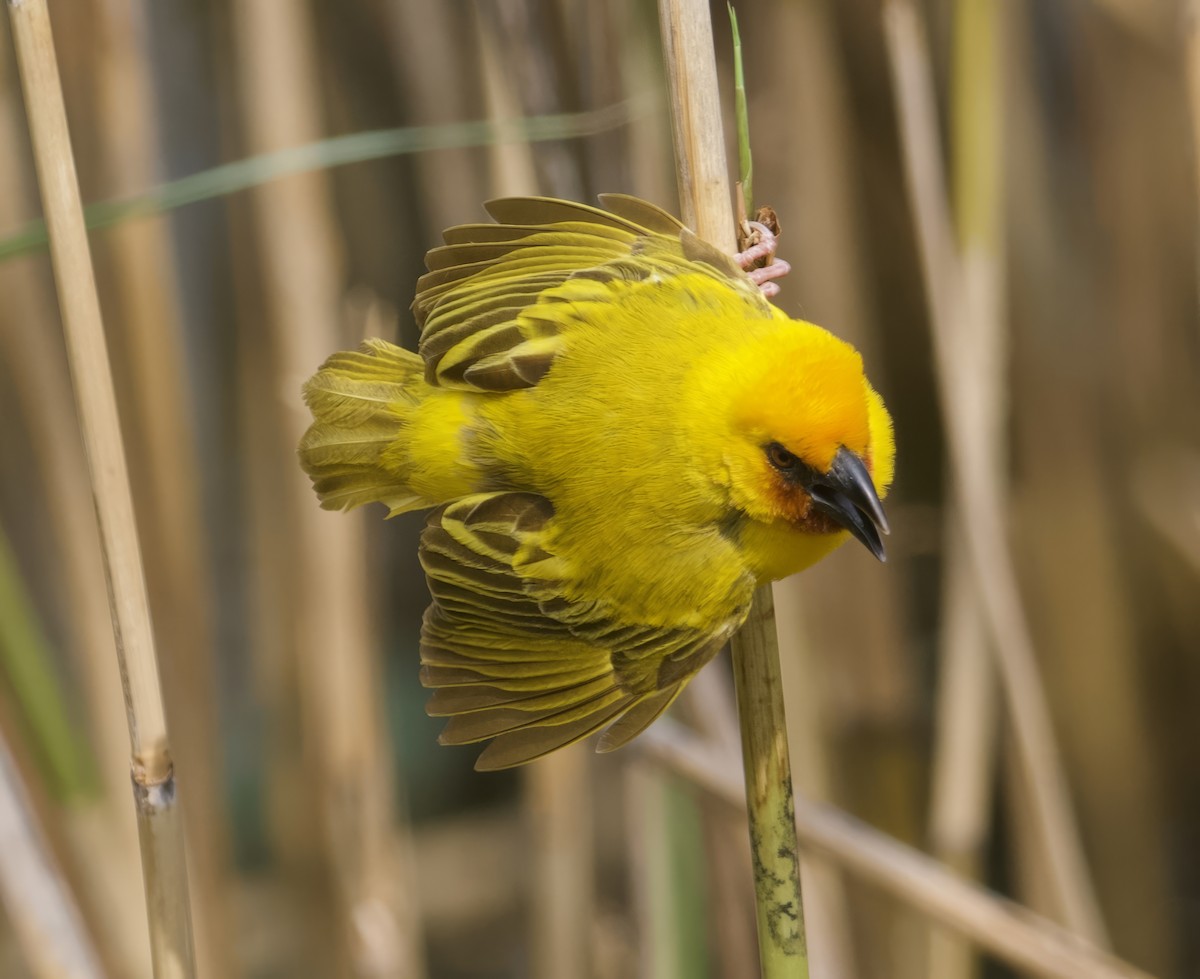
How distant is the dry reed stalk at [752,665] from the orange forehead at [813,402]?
0.45 ft

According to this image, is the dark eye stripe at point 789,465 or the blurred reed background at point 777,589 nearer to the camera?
the dark eye stripe at point 789,465

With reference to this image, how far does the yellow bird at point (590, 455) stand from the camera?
45.0 inches

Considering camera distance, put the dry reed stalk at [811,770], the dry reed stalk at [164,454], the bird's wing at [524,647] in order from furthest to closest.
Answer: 1. the dry reed stalk at [811,770]
2. the dry reed stalk at [164,454]
3. the bird's wing at [524,647]

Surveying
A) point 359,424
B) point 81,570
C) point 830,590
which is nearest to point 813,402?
point 359,424

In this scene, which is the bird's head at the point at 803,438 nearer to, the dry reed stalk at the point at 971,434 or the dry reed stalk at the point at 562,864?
the dry reed stalk at the point at 971,434

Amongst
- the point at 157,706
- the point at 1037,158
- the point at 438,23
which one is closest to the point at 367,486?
the point at 157,706

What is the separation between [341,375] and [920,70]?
0.83 m

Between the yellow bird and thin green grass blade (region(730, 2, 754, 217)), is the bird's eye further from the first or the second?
thin green grass blade (region(730, 2, 754, 217))

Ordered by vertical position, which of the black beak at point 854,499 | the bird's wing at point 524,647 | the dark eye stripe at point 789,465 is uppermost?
the dark eye stripe at point 789,465

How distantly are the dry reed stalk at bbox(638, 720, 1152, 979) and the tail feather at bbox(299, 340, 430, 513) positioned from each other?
0.53 meters

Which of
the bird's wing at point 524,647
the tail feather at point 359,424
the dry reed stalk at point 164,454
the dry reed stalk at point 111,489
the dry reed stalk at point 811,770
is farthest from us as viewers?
the dry reed stalk at point 811,770

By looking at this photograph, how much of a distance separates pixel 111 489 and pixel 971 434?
1.15m

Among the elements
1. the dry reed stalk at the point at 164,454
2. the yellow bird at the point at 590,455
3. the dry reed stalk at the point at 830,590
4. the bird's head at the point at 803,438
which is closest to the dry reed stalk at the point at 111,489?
the yellow bird at the point at 590,455

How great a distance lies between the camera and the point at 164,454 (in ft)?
5.42
